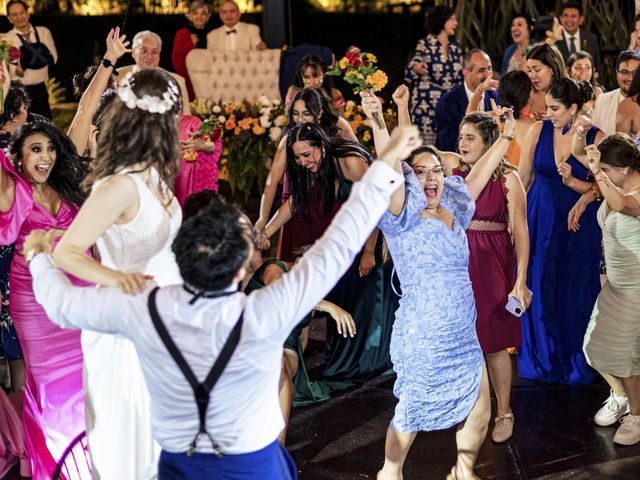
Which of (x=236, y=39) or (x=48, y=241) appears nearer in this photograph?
(x=48, y=241)

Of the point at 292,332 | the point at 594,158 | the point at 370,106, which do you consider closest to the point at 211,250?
the point at 370,106

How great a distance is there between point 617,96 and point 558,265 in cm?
157

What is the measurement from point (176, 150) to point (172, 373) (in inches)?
35.2

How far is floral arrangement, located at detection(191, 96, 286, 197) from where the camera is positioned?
8.57 meters

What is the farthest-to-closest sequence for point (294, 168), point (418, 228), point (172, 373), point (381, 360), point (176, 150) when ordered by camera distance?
point (381, 360) < point (294, 168) < point (418, 228) < point (176, 150) < point (172, 373)

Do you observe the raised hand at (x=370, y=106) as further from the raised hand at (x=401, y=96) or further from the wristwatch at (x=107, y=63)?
the wristwatch at (x=107, y=63)

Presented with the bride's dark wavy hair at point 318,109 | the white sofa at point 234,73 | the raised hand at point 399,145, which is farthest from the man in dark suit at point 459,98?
the raised hand at point 399,145

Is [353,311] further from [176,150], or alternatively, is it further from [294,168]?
[176,150]

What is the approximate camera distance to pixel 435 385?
11.8 ft

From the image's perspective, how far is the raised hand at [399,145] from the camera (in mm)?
2445

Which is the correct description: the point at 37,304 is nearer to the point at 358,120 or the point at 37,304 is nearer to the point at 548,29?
the point at 358,120

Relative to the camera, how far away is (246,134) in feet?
28.5

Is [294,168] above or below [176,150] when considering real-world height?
below

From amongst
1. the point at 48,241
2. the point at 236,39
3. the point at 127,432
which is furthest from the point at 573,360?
the point at 236,39
